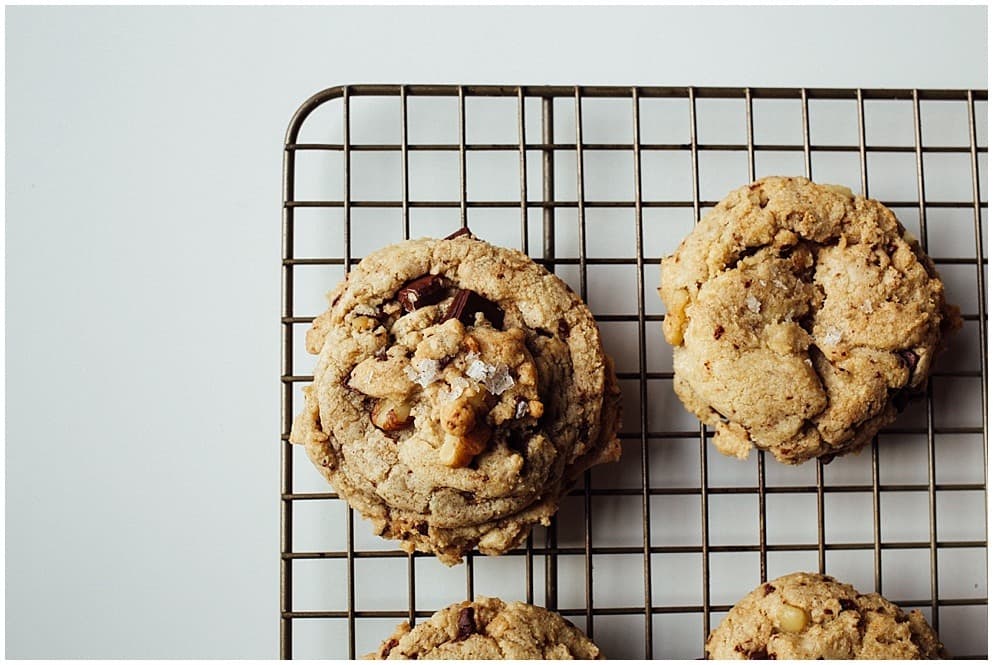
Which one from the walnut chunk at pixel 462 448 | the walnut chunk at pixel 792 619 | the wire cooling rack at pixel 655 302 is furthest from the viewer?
the wire cooling rack at pixel 655 302

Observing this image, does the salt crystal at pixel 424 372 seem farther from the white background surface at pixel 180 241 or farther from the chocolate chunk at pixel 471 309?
the white background surface at pixel 180 241

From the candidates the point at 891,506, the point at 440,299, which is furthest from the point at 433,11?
the point at 891,506

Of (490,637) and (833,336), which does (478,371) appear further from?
(833,336)

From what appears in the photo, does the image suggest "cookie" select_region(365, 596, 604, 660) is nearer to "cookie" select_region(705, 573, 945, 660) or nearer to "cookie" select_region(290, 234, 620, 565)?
"cookie" select_region(290, 234, 620, 565)

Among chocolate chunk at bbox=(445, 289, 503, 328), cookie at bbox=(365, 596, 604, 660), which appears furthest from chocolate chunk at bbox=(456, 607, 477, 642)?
chocolate chunk at bbox=(445, 289, 503, 328)

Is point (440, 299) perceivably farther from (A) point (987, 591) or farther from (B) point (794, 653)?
(A) point (987, 591)

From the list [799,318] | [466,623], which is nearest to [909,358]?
[799,318]

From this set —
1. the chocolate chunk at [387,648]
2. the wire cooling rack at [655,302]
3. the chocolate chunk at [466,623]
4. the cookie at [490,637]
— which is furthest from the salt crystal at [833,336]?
the chocolate chunk at [387,648]
